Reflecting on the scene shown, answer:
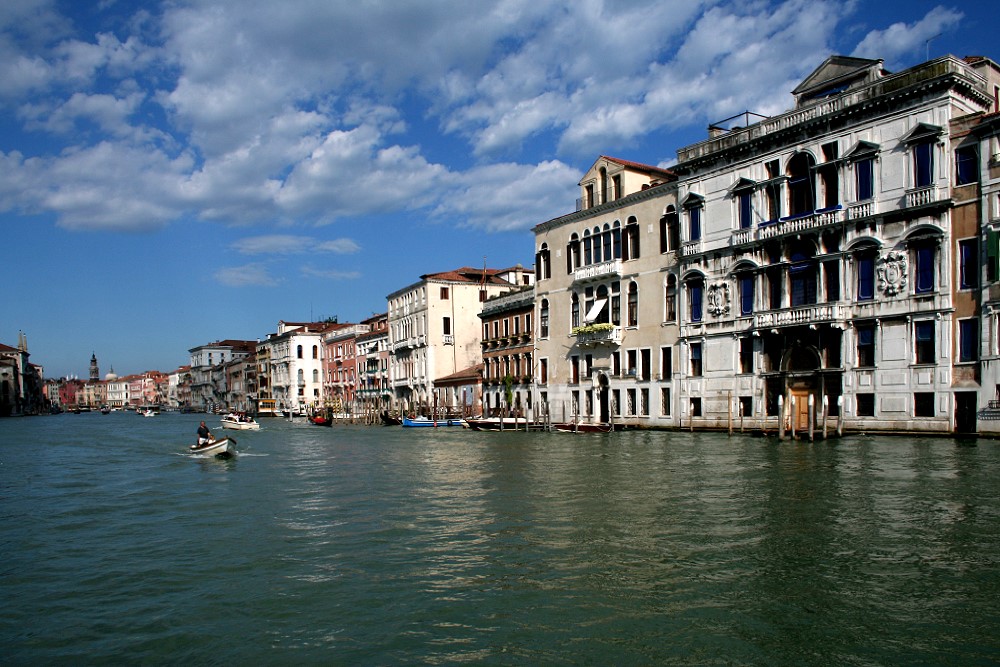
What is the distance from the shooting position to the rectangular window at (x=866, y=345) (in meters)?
25.0

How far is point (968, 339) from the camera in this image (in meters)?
22.6

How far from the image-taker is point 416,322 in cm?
5531

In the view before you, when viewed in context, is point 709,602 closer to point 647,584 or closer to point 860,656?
point 647,584

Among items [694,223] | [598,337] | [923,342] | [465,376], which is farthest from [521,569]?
[465,376]

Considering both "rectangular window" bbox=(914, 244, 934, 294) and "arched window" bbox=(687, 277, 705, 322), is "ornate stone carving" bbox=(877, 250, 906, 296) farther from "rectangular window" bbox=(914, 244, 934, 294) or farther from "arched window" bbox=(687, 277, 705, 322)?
"arched window" bbox=(687, 277, 705, 322)

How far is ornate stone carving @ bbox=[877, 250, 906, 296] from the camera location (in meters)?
24.0

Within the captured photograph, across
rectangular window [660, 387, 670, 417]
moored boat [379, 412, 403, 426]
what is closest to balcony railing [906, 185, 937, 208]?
rectangular window [660, 387, 670, 417]

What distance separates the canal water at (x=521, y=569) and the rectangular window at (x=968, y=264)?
7054 mm

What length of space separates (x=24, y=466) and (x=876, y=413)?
25.8 m

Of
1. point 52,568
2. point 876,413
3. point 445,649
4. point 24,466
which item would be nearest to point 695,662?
point 445,649

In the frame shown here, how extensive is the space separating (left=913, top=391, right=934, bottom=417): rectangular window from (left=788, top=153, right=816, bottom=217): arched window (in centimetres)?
697

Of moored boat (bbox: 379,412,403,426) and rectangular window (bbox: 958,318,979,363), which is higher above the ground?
rectangular window (bbox: 958,318,979,363)

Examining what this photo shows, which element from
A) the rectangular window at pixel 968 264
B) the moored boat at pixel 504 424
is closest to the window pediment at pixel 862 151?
the rectangular window at pixel 968 264

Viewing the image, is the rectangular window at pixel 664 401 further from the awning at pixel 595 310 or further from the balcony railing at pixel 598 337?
the awning at pixel 595 310
